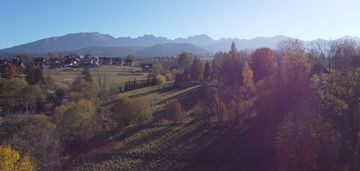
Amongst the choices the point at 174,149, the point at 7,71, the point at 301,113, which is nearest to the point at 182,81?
the point at 7,71

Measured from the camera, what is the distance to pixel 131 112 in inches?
2131

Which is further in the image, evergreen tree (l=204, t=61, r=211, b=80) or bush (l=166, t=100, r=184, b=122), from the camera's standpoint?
evergreen tree (l=204, t=61, r=211, b=80)

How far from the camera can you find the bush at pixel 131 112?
178 feet

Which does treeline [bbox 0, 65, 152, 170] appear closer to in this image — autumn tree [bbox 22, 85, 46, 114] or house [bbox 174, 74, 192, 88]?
autumn tree [bbox 22, 85, 46, 114]

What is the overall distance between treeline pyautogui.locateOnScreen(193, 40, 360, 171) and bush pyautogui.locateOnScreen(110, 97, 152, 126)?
29.8 ft

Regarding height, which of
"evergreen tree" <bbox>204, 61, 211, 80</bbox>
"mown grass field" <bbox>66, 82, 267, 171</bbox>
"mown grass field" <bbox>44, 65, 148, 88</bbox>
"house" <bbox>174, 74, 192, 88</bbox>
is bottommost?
"mown grass field" <bbox>66, 82, 267, 171</bbox>

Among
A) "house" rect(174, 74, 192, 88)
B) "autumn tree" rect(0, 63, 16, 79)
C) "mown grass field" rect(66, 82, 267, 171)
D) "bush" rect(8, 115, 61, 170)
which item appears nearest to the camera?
"bush" rect(8, 115, 61, 170)

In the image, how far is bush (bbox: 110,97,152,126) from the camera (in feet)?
178

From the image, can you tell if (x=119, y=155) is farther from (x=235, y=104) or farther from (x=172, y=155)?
(x=235, y=104)

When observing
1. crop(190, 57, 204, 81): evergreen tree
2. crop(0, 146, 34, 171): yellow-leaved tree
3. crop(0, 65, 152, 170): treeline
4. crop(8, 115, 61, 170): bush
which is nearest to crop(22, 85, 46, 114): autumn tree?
crop(0, 65, 152, 170): treeline

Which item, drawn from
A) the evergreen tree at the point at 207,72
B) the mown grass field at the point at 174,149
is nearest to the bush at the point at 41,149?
the mown grass field at the point at 174,149

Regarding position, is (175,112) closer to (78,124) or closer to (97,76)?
(78,124)

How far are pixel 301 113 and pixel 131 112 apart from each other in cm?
2653

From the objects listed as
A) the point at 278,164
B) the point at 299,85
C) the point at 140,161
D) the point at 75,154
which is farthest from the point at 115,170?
the point at 299,85
